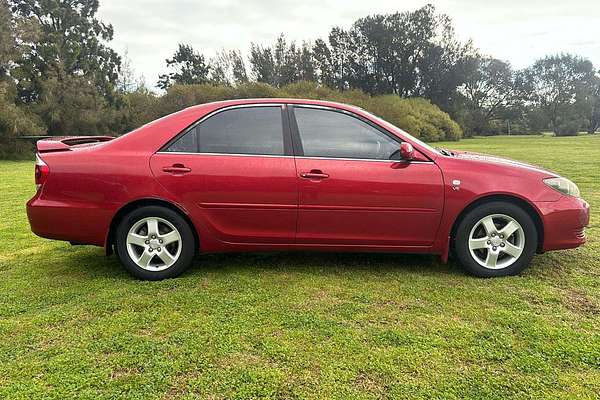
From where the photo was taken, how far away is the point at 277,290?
11.9ft

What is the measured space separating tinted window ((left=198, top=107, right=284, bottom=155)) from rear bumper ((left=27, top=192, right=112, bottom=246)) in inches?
41.4

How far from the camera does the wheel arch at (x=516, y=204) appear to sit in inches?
151

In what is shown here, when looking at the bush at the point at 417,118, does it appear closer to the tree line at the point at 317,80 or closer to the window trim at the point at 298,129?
the tree line at the point at 317,80

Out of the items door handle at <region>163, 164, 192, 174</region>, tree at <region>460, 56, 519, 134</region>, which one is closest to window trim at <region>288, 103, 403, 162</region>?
door handle at <region>163, 164, 192, 174</region>

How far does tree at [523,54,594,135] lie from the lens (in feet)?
205

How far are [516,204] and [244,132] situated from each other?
243cm

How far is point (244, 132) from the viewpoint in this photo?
12.9 ft

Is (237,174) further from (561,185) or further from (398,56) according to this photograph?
(398,56)

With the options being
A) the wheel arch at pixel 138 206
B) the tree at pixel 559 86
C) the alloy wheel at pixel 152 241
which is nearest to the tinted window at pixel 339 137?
the wheel arch at pixel 138 206

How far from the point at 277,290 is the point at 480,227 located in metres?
1.83

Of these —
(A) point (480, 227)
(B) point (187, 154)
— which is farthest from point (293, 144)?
(A) point (480, 227)

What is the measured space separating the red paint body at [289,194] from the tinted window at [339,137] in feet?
0.32

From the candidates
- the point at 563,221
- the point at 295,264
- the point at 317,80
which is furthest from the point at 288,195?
the point at 317,80

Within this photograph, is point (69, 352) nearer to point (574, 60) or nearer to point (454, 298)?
point (454, 298)
